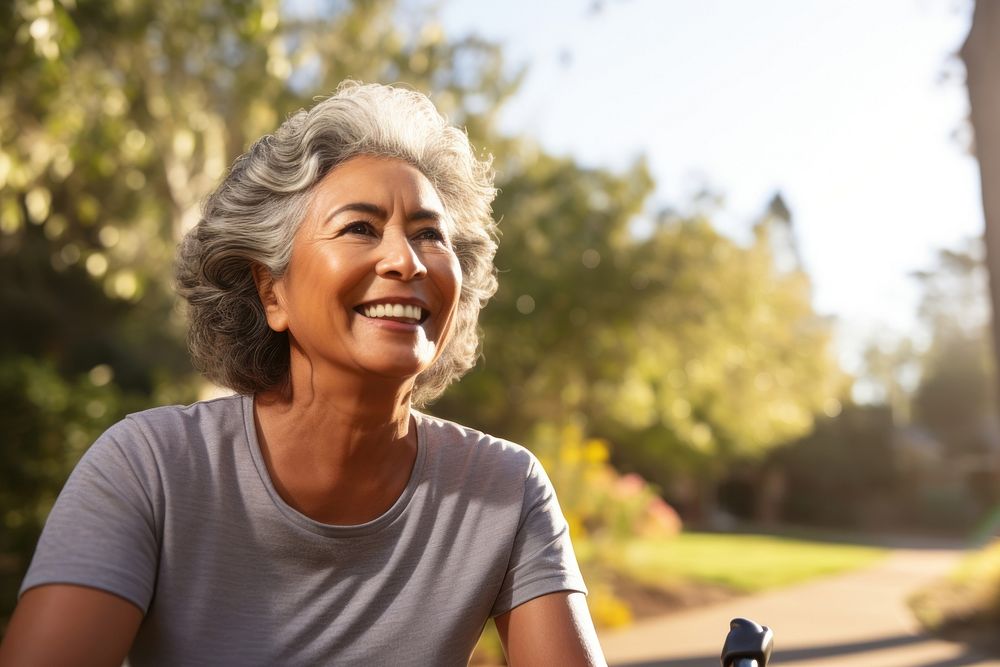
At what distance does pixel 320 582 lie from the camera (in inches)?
68.4

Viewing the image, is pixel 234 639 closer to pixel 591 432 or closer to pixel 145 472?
pixel 145 472

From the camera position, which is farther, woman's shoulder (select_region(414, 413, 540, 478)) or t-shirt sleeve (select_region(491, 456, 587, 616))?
woman's shoulder (select_region(414, 413, 540, 478))

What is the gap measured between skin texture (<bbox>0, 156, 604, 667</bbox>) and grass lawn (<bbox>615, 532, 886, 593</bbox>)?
9755 millimetres

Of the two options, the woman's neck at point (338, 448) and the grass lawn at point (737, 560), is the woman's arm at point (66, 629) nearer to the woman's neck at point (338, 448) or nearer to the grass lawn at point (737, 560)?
the woman's neck at point (338, 448)

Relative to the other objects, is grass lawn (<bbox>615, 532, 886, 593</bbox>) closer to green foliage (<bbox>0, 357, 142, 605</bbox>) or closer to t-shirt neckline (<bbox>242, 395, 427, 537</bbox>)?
green foliage (<bbox>0, 357, 142, 605</bbox>)

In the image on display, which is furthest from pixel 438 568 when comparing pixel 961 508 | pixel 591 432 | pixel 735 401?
pixel 961 508

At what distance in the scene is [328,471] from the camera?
1844 millimetres

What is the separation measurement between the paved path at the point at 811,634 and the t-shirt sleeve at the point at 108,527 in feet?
22.7

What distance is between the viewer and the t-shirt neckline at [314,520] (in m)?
1.75

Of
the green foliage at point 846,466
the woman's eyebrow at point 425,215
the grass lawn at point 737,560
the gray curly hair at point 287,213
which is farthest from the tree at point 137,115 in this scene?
the green foliage at point 846,466

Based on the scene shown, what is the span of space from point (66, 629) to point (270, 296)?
0.71 metres

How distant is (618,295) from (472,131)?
2745mm

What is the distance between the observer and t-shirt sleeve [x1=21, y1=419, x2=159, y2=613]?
153 centimetres

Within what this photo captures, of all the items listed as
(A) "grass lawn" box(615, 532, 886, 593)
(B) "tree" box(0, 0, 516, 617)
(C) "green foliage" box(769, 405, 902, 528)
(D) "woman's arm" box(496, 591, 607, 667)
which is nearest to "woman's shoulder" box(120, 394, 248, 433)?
(D) "woman's arm" box(496, 591, 607, 667)
